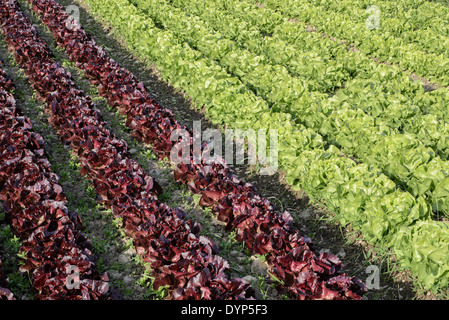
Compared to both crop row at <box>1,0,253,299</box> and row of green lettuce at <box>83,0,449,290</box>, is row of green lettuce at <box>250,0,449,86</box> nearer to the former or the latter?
row of green lettuce at <box>83,0,449,290</box>

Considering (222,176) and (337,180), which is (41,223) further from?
(337,180)

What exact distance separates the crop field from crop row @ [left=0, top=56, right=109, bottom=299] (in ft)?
0.08

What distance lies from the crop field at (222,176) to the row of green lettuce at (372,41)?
76mm

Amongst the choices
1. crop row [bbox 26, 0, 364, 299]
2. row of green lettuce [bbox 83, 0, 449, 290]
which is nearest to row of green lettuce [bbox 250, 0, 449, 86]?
row of green lettuce [bbox 83, 0, 449, 290]

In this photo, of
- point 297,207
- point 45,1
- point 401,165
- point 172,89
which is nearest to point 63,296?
point 297,207

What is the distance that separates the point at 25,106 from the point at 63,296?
244 inches

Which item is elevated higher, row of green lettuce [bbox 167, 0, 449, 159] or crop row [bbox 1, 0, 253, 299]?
row of green lettuce [bbox 167, 0, 449, 159]

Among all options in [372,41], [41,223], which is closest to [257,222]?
[41,223]

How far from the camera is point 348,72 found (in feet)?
35.3

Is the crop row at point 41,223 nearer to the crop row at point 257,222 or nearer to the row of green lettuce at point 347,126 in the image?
the crop row at point 257,222

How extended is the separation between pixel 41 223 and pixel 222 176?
2648 millimetres

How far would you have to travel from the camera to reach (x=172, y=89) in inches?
428

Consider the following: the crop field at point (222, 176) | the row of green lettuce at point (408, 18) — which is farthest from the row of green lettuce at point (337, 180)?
the row of green lettuce at point (408, 18)

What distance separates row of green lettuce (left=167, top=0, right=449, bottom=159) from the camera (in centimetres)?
808
